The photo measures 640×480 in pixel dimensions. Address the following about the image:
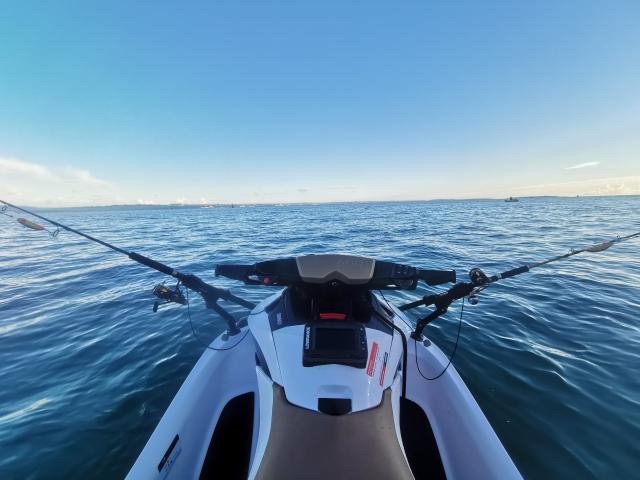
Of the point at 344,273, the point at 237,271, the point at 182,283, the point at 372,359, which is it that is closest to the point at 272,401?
the point at 372,359

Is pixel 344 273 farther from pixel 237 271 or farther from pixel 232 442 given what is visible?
pixel 232 442

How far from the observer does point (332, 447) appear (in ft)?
4.72

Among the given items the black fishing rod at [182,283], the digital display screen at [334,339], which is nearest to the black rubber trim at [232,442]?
the black fishing rod at [182,283]

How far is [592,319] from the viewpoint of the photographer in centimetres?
557

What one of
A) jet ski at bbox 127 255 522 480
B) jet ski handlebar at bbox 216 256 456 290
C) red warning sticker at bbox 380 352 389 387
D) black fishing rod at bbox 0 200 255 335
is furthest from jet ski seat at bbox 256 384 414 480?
black fishing rod at bbox 0 200 255 335

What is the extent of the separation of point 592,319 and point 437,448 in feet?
17.9

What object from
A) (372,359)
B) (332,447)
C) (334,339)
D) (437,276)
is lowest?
(332,447)

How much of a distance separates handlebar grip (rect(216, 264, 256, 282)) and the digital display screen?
96 cm

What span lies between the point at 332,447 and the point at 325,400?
0.74 ft

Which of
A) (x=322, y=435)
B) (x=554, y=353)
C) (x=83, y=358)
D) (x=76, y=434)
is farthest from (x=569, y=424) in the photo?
(x=83, y=358)

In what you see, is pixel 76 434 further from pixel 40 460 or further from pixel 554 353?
pixel 554 353

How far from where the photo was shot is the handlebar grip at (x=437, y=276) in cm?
246

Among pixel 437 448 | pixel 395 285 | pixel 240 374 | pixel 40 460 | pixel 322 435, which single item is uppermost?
pixel 395 285

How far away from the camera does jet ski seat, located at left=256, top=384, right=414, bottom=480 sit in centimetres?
136
